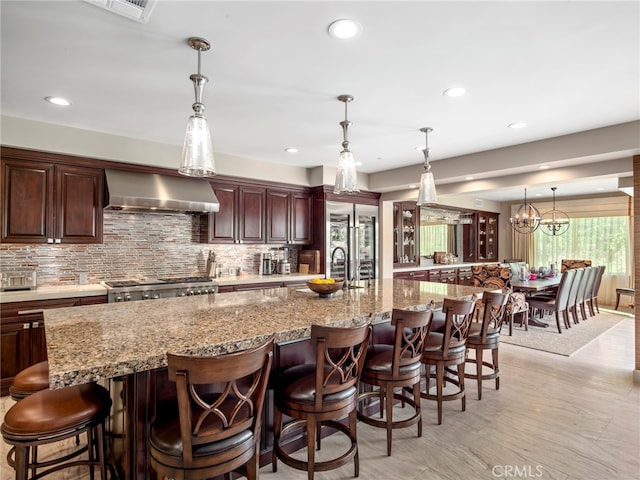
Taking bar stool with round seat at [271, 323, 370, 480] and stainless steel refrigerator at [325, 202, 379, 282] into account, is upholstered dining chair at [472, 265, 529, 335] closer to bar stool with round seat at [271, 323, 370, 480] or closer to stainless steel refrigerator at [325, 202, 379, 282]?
stainless steel refrigerator at [325, 202, 379, 282]

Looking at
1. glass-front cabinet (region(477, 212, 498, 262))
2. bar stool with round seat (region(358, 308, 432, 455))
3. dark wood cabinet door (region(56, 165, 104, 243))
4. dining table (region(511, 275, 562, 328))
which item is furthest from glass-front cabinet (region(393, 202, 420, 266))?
dark wood cabinet door (region(56, 165, 104, 243))

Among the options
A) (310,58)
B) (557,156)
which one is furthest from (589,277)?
(310,58)

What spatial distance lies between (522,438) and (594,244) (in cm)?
774

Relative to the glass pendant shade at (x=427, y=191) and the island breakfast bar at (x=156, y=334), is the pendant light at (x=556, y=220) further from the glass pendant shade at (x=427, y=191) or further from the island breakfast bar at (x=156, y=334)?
the island breakfast bar at (x=156, y=334)

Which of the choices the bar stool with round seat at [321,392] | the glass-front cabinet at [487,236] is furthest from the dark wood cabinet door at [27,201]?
the glass-front cabinet at [487,236]

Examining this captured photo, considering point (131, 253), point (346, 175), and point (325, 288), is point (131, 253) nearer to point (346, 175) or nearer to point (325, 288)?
point (325, 288)

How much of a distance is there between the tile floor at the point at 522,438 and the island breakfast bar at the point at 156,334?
0.83m

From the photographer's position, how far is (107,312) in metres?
2.36

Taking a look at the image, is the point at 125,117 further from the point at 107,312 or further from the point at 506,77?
the point at 506,77

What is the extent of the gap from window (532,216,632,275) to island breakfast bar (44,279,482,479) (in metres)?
7.71

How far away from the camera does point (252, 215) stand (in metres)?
5.25

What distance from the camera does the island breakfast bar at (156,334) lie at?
4.78 feet

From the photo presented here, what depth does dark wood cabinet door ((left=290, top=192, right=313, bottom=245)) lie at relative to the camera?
568cm

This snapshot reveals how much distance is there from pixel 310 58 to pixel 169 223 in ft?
10.7
